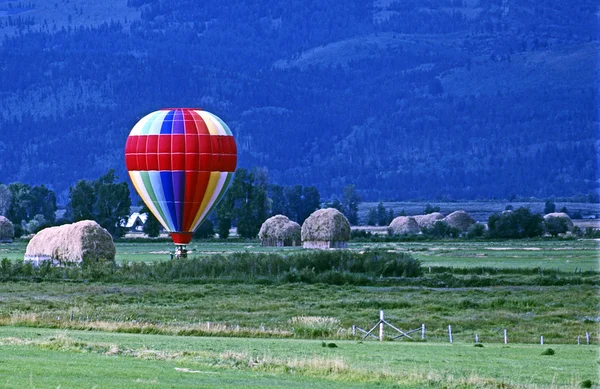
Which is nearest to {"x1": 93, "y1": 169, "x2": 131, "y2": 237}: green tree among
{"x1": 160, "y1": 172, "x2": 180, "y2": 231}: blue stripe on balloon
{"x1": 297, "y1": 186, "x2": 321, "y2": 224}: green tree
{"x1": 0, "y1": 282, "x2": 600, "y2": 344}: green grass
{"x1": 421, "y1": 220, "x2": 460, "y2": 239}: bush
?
{"x1": 421, "y1": 220, "x2": 460, "y2": 239}: bush

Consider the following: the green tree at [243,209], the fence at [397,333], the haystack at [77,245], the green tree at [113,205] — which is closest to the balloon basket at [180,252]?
the haystack at [77,245]

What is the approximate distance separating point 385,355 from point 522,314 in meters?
14.6

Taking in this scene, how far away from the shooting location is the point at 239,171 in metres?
129

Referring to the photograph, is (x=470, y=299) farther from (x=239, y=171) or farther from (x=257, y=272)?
(x=239, y=171)

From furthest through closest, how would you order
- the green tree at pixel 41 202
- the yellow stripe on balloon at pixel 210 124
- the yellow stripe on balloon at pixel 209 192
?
the green tree at pixel 41 202
the yellow stripe on balloon at pixel 210 124
the yellow stripe on balloon at pixel 209 192

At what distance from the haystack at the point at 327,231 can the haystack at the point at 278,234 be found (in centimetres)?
465

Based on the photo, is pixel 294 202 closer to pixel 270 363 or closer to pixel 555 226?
pixel 555 226

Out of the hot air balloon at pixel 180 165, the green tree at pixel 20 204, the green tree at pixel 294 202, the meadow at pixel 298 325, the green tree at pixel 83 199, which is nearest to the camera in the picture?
the meadow at pixel 298 325

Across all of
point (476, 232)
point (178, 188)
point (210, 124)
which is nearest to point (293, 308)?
point (178, 188)

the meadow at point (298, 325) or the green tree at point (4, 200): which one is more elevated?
the green tree at point (4, 200)

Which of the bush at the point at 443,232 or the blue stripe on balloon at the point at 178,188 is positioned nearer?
the blue stripe on balloon at the point at 178,188

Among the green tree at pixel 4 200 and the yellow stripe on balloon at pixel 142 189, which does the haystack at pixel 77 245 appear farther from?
the green tree at pixel 4 200

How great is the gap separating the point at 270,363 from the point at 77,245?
39.9 m

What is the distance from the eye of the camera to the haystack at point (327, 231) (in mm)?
96438
